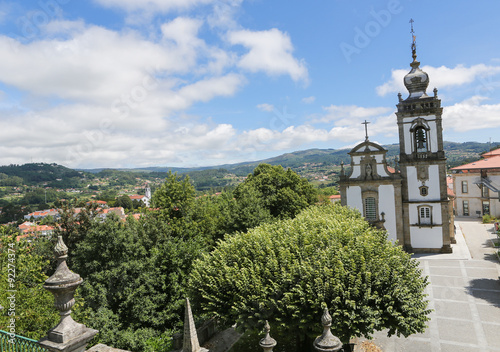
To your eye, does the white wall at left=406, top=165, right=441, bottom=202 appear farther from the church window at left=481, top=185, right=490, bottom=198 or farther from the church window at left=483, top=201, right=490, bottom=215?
the church window at left=483, top=201, right=490, bottom=215

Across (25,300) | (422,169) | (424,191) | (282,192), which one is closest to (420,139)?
(422,169)

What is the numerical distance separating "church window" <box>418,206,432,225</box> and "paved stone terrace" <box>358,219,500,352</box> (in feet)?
10.9

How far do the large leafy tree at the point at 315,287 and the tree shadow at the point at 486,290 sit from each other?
10997mm

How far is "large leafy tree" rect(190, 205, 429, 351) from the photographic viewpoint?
10734 millimetres

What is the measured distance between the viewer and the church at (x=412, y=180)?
2941 cm

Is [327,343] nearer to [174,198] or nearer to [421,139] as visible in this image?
[174,198]

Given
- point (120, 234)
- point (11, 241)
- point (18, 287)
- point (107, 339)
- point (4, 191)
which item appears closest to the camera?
point (18, 287)

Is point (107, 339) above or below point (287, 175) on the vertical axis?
below

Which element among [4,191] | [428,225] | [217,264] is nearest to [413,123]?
[428,225]

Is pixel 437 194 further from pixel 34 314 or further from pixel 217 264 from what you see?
pixel 34 314

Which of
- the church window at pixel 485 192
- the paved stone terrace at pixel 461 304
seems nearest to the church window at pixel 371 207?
the paved stone terrace at pixel 461 304

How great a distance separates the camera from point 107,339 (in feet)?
46.4

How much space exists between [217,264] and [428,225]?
2494 centimetres

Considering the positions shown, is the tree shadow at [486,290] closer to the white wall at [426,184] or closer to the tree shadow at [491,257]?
the tree shadow at [491,257]
